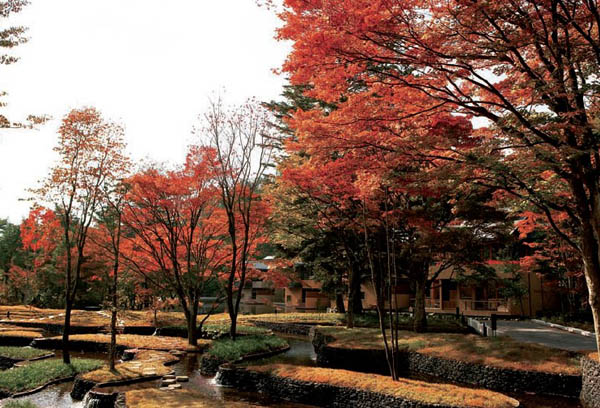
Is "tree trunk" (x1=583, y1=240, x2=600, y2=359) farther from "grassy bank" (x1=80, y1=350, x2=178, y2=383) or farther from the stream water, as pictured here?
"grassy bank" (x1=80, y1=350, x2=178, y2=383)

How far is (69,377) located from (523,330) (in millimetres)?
21250

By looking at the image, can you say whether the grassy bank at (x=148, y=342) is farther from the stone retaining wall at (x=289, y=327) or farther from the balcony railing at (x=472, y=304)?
the balcony railing at (x=472, y=304)

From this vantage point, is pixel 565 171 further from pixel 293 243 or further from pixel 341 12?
pixel 293 243

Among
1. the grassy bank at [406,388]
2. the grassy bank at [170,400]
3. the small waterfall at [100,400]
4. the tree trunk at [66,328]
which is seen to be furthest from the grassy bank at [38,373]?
the grassy bank at [406,388]

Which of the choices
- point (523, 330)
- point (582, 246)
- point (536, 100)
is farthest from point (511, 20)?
point (523, 330)

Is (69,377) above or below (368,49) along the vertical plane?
below

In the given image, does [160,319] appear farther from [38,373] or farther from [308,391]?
[308,391]

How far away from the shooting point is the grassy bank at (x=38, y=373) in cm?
1210

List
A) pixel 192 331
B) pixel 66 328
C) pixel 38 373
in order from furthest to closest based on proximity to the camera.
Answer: pixel 192 331
pixel 66 328
pixel 38 373

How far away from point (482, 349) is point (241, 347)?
8.48 meters

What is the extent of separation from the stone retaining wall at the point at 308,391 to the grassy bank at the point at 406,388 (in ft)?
0.34

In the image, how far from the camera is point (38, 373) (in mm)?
13023

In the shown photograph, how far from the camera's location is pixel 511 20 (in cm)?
868

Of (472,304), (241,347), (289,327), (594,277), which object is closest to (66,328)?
(241,347)
